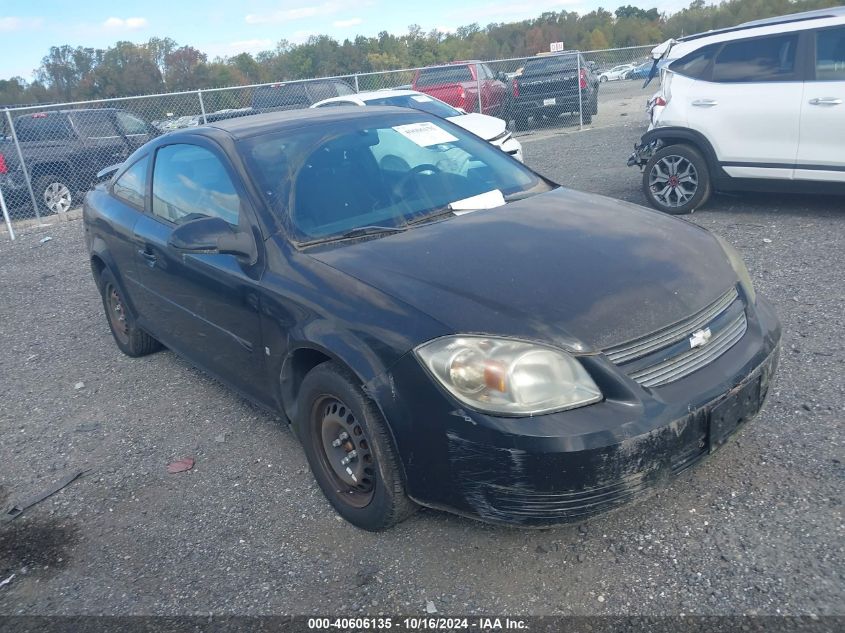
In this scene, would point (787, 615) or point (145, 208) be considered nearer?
point (787, 615)

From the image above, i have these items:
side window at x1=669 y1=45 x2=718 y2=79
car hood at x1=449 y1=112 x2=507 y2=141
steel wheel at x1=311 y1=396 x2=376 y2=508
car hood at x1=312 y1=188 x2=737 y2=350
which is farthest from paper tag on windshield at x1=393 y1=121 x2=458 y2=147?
car hood at x1=449 y1=112 x2=507 y2=141

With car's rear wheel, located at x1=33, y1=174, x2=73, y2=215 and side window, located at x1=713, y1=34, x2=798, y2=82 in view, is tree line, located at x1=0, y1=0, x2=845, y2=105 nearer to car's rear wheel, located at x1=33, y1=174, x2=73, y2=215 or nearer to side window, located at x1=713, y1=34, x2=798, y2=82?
car's rear wheel, located at x1=33, y1=174, x2=73, y2=215

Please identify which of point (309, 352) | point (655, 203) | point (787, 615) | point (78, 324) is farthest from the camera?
point (655, 203)

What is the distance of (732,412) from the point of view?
2.81m

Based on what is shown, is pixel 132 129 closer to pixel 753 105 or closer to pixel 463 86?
pixel 463 86

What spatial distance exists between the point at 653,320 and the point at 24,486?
328cm

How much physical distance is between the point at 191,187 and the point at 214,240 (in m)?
0.82

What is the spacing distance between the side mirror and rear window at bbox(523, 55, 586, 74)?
15389 mm

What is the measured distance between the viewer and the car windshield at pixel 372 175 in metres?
3.51

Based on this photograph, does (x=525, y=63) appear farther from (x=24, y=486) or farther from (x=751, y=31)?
(x=24, y=486)

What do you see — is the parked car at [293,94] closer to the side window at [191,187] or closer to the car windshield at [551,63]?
the car windshield at [551,63]

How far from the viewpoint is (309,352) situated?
3199 mm

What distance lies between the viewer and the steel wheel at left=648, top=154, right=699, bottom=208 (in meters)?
7.62

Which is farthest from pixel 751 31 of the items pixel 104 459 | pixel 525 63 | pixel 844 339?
pixel 525 63
